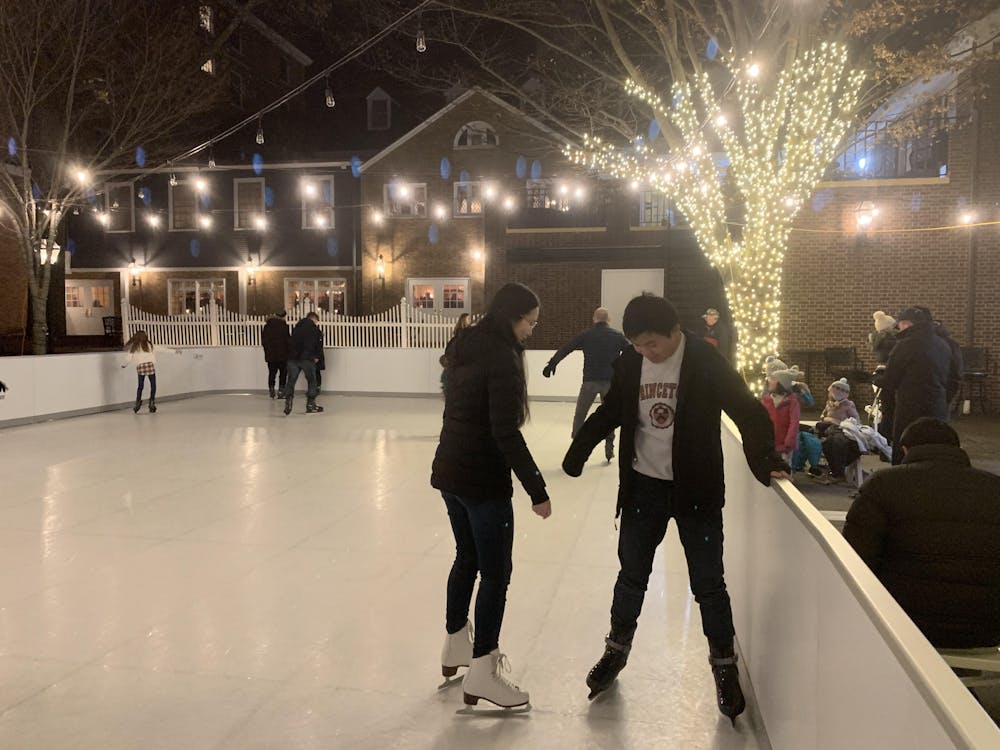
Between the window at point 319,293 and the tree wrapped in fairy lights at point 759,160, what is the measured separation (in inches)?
565

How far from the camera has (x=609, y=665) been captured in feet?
10.4

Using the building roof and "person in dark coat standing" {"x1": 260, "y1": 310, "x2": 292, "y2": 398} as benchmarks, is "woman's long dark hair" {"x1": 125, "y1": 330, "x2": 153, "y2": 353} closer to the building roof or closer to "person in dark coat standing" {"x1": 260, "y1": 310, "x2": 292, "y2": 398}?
"person in dark coat standing" {"x1": 260, "y1": 310, "x2": 292, "y2": 398}

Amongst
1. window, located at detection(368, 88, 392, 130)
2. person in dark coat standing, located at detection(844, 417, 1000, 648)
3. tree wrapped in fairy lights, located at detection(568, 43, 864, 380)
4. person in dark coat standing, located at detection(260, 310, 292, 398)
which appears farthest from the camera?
window, located at detection(368, 88, 392, 130)

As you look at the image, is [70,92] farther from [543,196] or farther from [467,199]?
[543,196]

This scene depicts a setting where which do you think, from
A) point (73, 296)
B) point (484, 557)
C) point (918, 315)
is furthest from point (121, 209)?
point (484, 557)

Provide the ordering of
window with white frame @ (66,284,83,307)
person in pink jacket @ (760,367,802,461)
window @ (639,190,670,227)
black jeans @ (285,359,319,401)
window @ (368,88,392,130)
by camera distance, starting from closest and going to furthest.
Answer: person in pink jacket @ (760,367,802,461), black jeans @ (285,359,319,401), window @ (639,190,670,227), window @ (368,88,392,130), window with white frame @ (66,284,83,307)

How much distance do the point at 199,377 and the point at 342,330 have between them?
10.2ft

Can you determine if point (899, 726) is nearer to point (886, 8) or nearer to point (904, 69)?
point (886, 8)

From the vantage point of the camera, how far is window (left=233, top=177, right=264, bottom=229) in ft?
78.9

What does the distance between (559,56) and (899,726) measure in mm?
15236

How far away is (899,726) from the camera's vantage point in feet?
4.49

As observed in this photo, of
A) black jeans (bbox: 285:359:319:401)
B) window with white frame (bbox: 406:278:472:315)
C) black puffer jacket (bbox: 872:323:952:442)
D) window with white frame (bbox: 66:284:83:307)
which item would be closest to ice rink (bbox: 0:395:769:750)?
black puffer jacket (bbox: 872:323:952:442)

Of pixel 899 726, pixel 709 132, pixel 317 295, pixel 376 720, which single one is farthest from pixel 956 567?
pixel 317 295

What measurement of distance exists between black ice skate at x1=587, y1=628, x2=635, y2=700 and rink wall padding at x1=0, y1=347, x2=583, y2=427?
10928 millimetres
